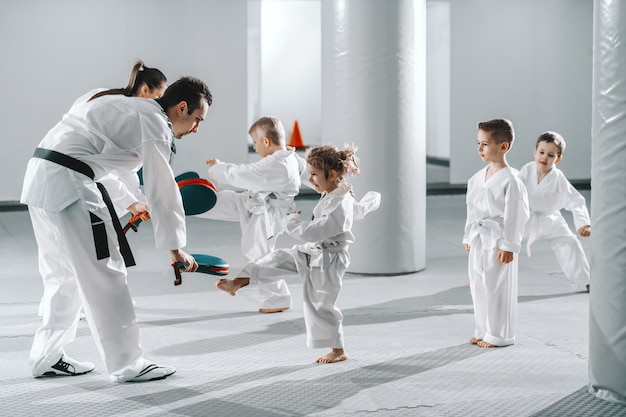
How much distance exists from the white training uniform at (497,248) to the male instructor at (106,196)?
5.20ft

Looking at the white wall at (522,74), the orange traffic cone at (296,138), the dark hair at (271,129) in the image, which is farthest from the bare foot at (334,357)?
the orange traffic cone at (296,138)

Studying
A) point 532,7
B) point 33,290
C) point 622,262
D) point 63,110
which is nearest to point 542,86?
point 532,7

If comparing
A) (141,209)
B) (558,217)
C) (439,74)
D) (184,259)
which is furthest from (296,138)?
(184,259)

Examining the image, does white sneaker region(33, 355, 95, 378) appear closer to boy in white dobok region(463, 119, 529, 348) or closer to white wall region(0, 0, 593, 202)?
boy in white dobok region(463, 119, 529, 348)

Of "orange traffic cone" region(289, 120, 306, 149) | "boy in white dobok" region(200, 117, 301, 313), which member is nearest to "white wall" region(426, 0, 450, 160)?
"orange traffic cone" region(289, 120, 306, 149)

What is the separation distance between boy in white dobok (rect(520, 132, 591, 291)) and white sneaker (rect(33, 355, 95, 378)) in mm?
3049

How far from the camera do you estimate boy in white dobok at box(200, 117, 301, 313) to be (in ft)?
17.0

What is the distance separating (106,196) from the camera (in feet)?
12.5

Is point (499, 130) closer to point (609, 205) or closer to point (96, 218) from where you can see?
point (609, 205)

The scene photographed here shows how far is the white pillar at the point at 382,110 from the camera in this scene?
21.0 ft

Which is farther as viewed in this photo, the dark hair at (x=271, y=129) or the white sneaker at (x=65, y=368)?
the dark hair at (x=271, y=129)

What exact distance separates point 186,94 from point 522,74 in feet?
29.5

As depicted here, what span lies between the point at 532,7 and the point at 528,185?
6856 millimetres

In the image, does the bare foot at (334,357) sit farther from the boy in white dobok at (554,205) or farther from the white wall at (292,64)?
the white wall at (292,64)
